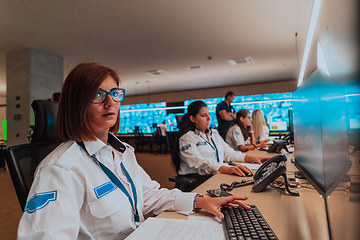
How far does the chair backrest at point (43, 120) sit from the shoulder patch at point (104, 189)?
20.6 inches

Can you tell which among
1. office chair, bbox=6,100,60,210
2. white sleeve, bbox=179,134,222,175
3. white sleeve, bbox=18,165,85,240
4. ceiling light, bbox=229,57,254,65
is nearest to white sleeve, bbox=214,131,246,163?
white sleeve, bbox=179,134,222,175

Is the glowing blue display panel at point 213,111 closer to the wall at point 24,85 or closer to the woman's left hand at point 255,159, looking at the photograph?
the wall at point 24,85

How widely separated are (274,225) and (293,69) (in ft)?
25.7

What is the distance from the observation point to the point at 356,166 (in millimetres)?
533

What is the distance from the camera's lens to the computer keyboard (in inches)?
27.5

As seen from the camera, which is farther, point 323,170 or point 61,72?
point 61,72

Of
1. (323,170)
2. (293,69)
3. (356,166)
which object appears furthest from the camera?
(293,69)

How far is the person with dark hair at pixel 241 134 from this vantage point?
133 inches

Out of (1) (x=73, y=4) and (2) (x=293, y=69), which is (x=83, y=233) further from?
(2) (x=293, y=69)

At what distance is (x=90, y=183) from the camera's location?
80 centimetres

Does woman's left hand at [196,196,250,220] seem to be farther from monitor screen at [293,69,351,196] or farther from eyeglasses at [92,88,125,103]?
eyeglasses at [92,88,125,103]

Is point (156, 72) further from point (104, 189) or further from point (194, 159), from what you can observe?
point (104, 189)

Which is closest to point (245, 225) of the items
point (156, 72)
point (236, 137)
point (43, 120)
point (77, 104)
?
point (77, 104)

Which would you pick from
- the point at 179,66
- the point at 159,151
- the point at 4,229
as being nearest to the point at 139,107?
the point at 159,151
